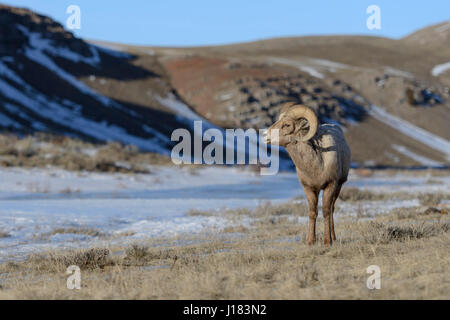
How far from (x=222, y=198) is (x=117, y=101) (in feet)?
111

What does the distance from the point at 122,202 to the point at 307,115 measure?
10668mm

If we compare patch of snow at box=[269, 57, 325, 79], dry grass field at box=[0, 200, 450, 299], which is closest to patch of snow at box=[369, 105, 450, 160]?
patch of snow at box=[269, 57, 325, 79]

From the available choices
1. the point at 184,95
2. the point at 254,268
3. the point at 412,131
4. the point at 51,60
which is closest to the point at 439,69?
the point at 412,131

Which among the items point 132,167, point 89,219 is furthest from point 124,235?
point 132,167

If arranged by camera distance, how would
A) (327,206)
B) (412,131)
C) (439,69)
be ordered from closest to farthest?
(327,206) → (412,131) → (439,69)

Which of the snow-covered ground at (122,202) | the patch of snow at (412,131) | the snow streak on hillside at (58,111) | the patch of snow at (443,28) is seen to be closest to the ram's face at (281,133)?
the snow-covered ground at (122,202)

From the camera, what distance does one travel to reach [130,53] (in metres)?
78.8

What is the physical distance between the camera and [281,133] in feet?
27.3

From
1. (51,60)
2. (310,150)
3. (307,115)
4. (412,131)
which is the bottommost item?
(310,150)

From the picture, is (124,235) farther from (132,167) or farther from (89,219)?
(132,167)

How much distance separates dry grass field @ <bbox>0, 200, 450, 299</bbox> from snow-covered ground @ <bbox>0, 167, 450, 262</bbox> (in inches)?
79.7

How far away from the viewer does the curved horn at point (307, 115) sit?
8055 mm

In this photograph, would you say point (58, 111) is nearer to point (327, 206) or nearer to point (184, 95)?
point (184, 95)

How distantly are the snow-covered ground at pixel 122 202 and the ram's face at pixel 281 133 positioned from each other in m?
3.98
